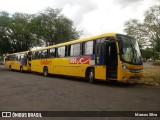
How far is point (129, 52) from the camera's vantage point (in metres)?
13.8

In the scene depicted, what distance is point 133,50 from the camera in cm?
1392

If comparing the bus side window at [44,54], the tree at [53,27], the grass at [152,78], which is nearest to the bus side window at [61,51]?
the bus side window at [44,54]

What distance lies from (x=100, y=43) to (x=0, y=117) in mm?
9404

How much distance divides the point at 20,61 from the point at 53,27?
17.6 m

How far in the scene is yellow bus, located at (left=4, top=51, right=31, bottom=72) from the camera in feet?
98.3

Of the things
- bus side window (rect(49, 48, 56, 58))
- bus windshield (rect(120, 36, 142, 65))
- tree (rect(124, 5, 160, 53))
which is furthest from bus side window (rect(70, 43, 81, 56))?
tree (rect(124, 5, 160, 53))

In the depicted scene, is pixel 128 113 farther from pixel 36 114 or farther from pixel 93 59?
pixel 93 59

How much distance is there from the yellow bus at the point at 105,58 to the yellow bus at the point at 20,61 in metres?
12.1

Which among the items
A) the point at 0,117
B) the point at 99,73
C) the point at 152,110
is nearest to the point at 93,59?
the point at 99,73

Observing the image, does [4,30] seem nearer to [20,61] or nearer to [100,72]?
[20,61]

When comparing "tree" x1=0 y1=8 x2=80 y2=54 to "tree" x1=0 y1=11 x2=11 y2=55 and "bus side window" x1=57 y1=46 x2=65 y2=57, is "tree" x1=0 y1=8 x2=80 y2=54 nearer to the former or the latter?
"tree" x1=0 y1=11 x2=11 y2=55

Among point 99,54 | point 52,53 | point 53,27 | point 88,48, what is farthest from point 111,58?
point 53,27

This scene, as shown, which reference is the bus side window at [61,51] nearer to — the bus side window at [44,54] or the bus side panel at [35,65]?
the bus side window at [44,54]

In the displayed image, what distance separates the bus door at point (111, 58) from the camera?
13766 millimetres
